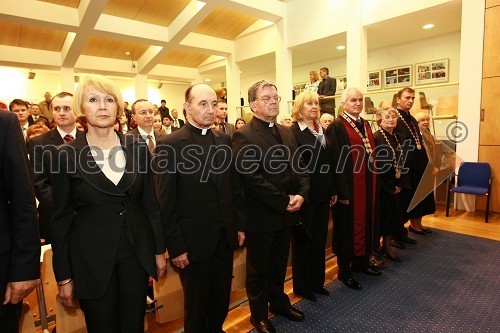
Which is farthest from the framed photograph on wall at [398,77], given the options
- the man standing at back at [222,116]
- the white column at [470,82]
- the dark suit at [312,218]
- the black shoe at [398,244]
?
the dark suit at [312,218]

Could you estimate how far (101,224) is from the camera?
4.70 feet

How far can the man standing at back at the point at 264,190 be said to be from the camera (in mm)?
2150

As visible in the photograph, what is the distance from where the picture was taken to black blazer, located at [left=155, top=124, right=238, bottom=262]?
177cm

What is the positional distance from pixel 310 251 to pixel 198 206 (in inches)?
52.0

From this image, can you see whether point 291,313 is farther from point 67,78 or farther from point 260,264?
point 67,78

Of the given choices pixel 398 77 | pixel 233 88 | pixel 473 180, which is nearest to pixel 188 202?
pixel 473 180

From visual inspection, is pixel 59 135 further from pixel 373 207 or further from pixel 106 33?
pixel 106 33

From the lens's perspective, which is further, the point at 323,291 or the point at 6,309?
the point at 323,291

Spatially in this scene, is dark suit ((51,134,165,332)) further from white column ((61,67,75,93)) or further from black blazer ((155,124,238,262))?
white column ((61,67,75,93))

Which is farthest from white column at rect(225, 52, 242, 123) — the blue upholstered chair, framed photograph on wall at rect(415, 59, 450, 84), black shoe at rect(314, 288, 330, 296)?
black shoe at rect(314, 288, 330, 296)

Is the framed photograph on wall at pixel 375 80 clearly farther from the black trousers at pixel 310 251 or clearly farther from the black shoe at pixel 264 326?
the black shoe at pixel 264 326

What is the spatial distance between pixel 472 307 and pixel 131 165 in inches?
111

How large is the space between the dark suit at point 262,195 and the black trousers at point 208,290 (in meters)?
0.26

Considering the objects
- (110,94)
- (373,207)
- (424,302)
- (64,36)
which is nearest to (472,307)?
(424,302)
